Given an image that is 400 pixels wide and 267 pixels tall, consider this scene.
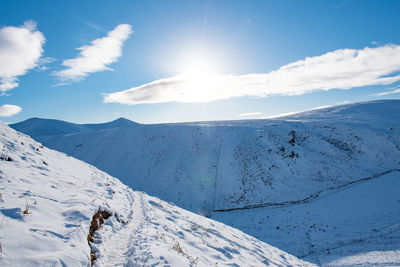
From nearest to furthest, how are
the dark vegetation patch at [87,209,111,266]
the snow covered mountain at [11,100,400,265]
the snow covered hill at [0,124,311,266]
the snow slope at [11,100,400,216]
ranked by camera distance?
the snow covered hill at [0,124,311,266] < the dark vegetation patch at [87,209,111,266] < the snow covered mountain at [11,100,400,265] < the snow slope at [11,100,400,216]

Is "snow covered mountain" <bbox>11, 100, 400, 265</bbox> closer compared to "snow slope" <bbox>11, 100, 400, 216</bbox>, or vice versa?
"snow covered mountain" <bbox>11, 100, 400, 265</bbox>

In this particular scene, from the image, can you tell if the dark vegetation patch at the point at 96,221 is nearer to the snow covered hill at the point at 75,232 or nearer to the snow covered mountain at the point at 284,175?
the snow covered hill at the point at 75,232

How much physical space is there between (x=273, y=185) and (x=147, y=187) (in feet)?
52.1

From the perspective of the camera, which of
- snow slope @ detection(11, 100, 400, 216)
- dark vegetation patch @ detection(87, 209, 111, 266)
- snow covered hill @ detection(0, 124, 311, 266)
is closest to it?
snow covered hill @ detection(0, 124, 311, 266)

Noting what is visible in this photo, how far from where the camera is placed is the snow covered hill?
13.0ft

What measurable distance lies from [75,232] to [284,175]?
83.3 ft

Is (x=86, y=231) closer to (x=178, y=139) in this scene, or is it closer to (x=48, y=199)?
(x=48, y=199)

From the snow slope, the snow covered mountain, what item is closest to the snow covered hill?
the snow covered mountain

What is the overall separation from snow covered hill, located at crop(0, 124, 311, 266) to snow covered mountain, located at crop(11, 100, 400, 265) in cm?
841

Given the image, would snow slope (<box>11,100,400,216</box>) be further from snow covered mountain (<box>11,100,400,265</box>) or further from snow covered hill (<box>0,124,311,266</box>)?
snow covered hill (<box>0,124,311,266</box>)

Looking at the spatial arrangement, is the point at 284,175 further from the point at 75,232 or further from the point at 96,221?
the point at 75,232

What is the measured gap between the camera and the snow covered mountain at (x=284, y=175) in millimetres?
15375

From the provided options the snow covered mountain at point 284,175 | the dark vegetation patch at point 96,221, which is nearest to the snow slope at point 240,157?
the snow covered mountain at point 284,175

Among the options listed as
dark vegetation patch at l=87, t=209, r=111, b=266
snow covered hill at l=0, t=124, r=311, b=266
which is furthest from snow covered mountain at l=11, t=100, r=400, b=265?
dark vegetation patch at l=87, t=209, r=111, b=266
